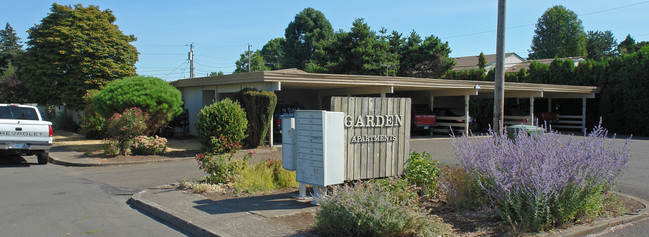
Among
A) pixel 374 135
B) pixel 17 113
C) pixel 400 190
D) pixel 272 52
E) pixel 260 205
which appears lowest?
pixel 260 205

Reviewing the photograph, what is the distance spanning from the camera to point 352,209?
18.2 ft

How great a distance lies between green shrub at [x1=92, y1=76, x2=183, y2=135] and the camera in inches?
650

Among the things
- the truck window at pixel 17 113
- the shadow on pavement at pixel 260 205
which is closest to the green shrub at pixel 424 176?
the shadow on pavement at pixel 260 205

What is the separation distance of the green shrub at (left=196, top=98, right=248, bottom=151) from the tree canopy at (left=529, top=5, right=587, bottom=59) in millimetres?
78973

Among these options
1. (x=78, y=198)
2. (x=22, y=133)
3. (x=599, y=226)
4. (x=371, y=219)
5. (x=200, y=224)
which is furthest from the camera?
(x=22, y=133)

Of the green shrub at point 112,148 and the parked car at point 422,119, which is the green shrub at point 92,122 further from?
the parked car at point 422,119

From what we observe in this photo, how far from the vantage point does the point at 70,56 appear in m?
21.7

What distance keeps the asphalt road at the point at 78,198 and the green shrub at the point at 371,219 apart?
7.56 ft

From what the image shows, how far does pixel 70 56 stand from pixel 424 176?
65.0ft

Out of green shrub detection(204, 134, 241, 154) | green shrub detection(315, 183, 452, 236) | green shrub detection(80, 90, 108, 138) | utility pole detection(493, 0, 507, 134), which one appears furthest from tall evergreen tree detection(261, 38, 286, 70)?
green shrub detection(315, 183, 452, 236)

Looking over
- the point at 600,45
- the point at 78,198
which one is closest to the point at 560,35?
the point at 600,45

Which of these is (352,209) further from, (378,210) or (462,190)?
(462,190)

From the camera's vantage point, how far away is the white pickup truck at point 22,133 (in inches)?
484

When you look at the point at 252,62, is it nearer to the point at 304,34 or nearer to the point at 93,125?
the point at 304,34
